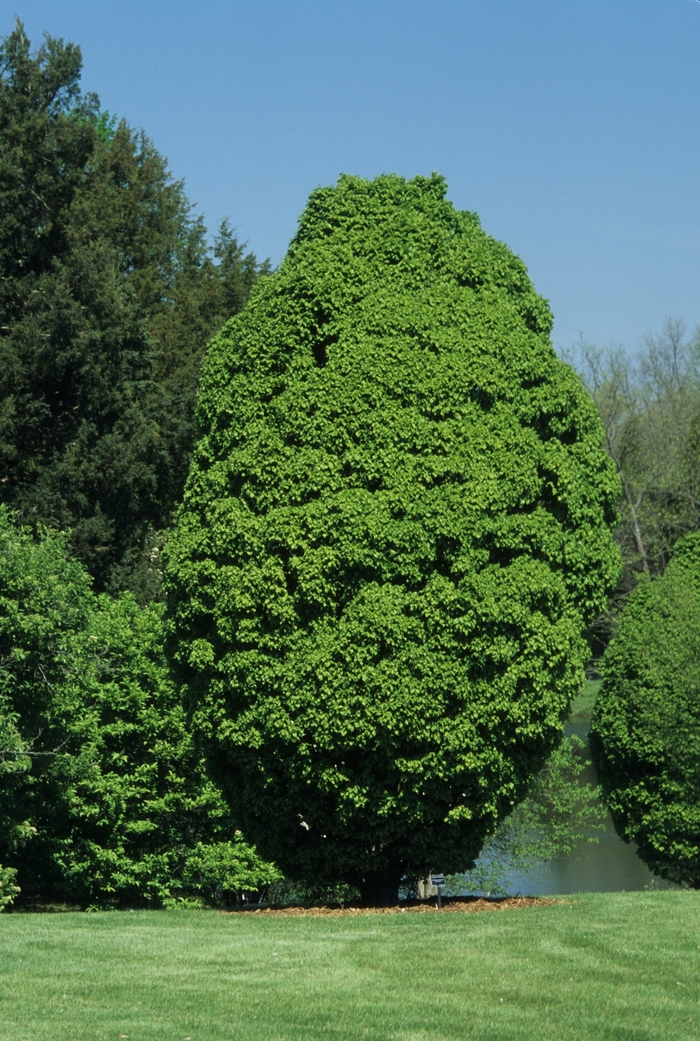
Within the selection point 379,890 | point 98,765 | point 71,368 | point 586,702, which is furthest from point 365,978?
point 586,702

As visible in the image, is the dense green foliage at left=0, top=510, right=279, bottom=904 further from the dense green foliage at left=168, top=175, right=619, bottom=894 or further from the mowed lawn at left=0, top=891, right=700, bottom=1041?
the mowed lawn at left=0, top=891, right=700, bottom=1041

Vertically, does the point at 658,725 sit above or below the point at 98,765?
above

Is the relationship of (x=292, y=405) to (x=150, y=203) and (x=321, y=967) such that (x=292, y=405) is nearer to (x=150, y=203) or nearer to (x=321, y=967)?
(x=321, y=967)

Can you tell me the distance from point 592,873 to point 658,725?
12.5 meters

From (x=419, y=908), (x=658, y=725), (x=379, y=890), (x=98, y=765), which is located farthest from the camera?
(x=98, y=765)

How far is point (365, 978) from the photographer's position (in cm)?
854

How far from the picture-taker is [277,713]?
11844mm

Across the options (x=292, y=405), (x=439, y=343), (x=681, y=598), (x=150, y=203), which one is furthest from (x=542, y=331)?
(x=150, y=203)

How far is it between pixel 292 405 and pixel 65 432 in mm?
17024

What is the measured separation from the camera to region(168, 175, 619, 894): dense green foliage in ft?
38.6

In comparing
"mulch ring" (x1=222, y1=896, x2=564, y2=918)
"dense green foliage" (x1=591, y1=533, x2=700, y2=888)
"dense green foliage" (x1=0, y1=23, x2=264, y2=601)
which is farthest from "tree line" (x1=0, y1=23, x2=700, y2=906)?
"dense green foliage" (x1=0, y1=23, x2=264, y2=601)

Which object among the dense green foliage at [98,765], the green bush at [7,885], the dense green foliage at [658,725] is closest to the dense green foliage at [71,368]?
the dense green foliage at [98,765]

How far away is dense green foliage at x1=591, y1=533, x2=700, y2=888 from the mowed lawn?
627 cm

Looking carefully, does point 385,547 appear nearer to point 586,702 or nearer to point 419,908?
point 419,908
